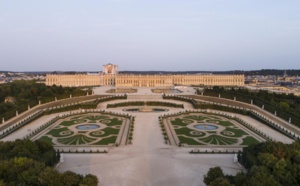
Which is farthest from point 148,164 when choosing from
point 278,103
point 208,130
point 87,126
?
point 278,103

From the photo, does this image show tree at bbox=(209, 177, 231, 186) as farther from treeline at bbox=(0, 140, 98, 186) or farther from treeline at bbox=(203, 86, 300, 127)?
treeline at bbox=(203, 86, 300, 127)

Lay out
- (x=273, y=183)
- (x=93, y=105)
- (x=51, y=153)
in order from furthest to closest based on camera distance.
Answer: (x=93, y=105) < (x=51, y=153) < (x=273, y=183)

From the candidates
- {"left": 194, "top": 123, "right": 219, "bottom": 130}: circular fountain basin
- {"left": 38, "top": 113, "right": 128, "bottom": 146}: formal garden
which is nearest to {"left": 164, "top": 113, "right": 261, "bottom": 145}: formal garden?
{"left": 194, "top": 123, "right": 219, "bottom": 130}: circular fountain basin

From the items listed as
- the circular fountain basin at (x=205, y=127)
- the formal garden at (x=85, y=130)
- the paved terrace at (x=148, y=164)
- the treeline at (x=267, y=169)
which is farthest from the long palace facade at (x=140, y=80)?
the treeline at (x=267, y=169)

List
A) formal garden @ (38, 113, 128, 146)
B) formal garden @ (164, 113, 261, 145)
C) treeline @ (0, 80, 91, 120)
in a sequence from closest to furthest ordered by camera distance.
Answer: formal garden @ (38, 113, 128, 146) → formal garden @ (164, 113, 261, 145) → treeline @ (0, 80, 91, 120)

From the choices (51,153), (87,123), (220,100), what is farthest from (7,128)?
(220,100)

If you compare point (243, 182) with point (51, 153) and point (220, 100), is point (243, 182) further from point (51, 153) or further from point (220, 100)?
point (220, 100)
